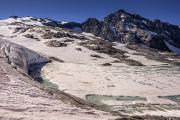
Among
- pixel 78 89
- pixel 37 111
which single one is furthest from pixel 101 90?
pixel 37 111

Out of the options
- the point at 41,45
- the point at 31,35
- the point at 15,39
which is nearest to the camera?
the point at 41,45

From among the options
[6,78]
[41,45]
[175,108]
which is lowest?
[175,108]

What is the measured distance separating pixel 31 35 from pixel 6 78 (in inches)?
4437

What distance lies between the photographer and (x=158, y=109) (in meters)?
42.7

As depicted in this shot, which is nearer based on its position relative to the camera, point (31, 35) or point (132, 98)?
point (132, 98)

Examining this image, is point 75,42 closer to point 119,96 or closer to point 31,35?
point 31,35

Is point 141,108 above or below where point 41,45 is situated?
below

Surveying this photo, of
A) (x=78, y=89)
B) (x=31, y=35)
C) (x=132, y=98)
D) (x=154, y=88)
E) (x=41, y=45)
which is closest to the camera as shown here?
(x=132, y=98)

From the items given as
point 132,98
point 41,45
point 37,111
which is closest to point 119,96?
point 132,98

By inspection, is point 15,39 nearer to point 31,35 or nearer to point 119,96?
point 31,35

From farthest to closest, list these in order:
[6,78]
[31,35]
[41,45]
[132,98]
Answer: [31,35] → [41,45] → [132,98] → [6,78]

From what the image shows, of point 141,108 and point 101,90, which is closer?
point 141,108

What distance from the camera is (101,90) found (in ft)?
175

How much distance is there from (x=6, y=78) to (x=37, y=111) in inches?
369
